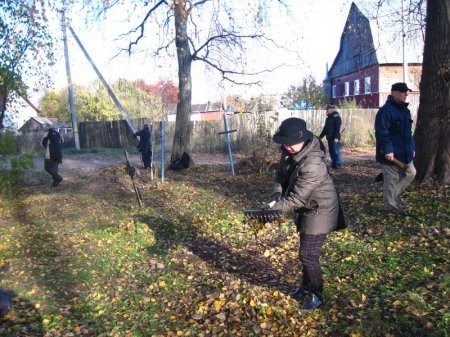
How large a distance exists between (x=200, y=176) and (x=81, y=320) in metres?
8.57

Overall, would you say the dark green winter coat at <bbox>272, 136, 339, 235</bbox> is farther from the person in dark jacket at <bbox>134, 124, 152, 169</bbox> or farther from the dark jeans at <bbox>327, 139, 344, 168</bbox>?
the person in dark jacket at <bbox>134, 124, 152, 169</bbox>

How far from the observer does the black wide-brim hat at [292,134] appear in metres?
3.72

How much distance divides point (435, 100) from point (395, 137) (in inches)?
68.7

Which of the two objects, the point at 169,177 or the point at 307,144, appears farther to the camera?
the point at 169,177

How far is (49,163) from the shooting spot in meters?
12.1

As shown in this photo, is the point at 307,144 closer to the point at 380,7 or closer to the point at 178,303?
the point at 178,303

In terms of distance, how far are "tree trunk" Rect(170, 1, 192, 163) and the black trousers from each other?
1092cm

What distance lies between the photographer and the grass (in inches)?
152

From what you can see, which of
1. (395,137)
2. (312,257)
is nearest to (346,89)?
(395,137)

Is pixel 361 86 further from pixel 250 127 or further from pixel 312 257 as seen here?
pixel 312 257

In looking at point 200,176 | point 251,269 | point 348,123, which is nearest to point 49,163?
point 200,176

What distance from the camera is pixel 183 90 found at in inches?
570

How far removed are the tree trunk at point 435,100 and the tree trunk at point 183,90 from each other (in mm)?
8420

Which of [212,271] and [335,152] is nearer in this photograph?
[212,271]
